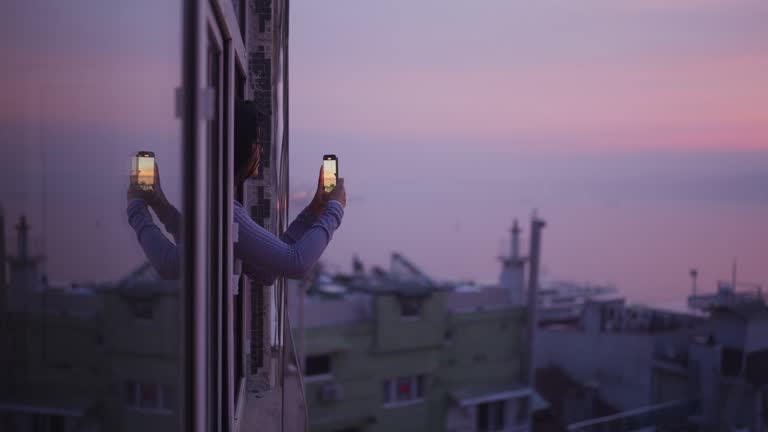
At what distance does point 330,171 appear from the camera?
5.23ft

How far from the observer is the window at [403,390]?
11391 millimetres

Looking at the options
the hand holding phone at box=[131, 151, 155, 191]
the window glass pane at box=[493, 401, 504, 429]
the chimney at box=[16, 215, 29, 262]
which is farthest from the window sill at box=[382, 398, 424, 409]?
the chimney at box=[16, 215, 29, 262]

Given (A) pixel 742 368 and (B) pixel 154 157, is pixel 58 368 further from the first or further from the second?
(A) pixel 742 368

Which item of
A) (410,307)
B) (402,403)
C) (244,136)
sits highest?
(244,136)

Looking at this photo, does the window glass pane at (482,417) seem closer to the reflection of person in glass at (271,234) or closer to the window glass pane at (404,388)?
the window glass pane at (404,388)

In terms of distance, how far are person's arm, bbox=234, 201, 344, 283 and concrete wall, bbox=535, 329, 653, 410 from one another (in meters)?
12.9

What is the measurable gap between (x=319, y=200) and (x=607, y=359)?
13.7 m

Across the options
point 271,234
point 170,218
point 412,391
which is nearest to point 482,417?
point 412,391

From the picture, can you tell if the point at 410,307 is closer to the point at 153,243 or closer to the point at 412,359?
the point at 412,359

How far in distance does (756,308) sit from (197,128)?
Result: 13.3 m

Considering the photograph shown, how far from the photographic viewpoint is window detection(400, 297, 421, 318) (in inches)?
436

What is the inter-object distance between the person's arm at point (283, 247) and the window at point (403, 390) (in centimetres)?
1025

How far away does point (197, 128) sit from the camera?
88 centimetres


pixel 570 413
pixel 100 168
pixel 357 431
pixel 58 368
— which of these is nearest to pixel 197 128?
pixel 100 168
